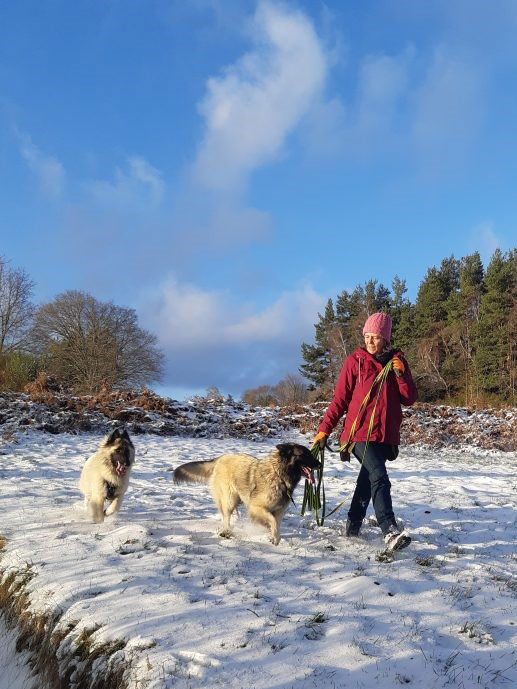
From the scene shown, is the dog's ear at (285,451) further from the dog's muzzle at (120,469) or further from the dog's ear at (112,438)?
the dog's ear at (112,438)

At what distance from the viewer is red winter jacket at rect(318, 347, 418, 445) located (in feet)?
15.9

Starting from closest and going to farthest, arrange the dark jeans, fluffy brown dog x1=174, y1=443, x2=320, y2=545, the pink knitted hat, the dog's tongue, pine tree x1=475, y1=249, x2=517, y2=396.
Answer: the dark jeans < the pink knitted hat < fluffy brown dog x1=174, y1=443, x2=320, y2=545 < the dog's tongue < pine tree x1=475, y1=249, x2=517, y2=396

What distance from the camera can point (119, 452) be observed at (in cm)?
607

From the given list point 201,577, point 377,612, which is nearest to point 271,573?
point 201,577

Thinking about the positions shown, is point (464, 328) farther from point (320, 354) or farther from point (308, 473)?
point (308, 473)

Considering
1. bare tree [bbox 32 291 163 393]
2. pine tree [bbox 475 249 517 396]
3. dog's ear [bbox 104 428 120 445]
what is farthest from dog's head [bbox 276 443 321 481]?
pine tree [bbox 475 249 517 396]

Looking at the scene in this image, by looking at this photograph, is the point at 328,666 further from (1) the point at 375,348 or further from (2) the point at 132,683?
(1) the point at 375,348

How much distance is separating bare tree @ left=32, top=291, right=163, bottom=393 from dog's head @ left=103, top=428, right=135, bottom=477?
87.2ft

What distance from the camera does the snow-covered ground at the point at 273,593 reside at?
9.09 ft

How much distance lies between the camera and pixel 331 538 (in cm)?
522

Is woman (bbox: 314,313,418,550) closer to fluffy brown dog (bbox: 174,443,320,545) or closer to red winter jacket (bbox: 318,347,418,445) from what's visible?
red winter jacket (bbox: 318,347,418,445)

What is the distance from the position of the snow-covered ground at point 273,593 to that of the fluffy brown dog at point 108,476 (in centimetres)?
23

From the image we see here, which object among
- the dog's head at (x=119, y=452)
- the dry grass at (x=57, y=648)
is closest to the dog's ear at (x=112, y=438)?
the dog's head at (x=119, y=452)

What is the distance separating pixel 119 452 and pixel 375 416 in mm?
3335
